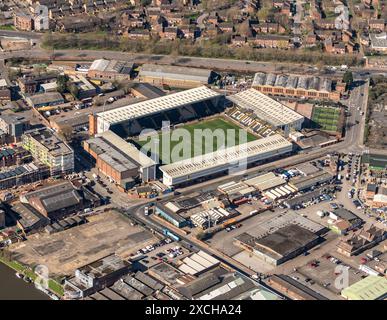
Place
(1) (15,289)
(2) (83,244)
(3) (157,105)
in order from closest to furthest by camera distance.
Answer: (1) (15,289) < (2) (83,244) < (3) (157,105)

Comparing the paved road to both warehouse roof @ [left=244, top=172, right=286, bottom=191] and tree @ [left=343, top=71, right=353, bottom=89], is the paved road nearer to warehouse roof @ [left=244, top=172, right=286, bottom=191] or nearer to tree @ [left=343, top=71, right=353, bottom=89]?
tree @ [left=343, top=71, right=353, bottom=89]

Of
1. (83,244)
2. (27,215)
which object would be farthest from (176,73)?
(83,244)

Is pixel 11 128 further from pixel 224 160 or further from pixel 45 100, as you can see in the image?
pixel 224 160

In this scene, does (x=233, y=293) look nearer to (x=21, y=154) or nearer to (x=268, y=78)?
(x=21, y=154)

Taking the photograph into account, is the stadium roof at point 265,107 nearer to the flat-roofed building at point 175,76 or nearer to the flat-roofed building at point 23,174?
the flat-roofed building at point 175,76

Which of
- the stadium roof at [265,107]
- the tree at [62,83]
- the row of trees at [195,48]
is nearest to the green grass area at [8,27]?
A: the row of trees at [195,48]

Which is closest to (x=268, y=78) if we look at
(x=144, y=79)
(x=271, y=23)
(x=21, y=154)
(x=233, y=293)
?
(x=144, y=79)

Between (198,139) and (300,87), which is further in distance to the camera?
(300,87)

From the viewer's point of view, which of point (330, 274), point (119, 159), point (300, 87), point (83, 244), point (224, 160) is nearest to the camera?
point (330, 274)
